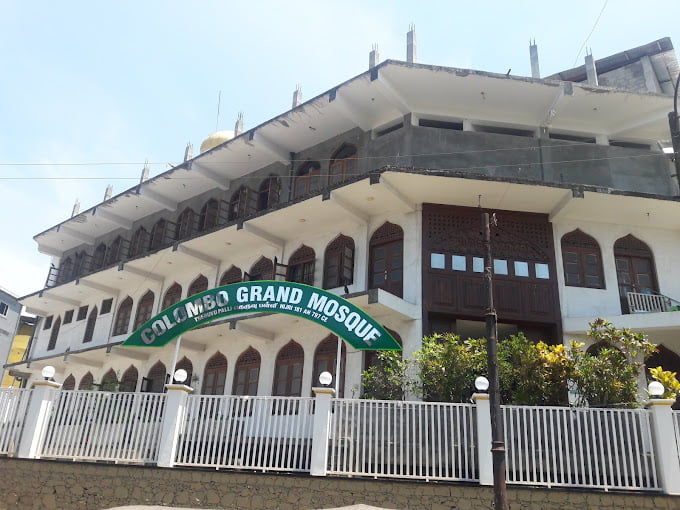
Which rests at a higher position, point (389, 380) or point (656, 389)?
point (389, 380)

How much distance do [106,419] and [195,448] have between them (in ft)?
5.76

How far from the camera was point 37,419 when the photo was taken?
10.2 meters

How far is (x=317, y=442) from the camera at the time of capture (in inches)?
354

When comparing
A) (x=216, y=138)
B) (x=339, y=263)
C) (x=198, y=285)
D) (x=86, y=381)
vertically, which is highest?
(x=216, y=138)

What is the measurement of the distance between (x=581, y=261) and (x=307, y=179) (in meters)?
7.65

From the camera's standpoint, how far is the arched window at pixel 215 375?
16.7 m

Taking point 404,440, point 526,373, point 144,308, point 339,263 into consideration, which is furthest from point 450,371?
point 144,308

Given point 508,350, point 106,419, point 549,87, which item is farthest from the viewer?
point 549,87

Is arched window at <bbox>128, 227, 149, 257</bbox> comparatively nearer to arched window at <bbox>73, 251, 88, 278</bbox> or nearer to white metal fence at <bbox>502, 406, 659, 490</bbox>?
arched window at <bbox>73, 251, 88, 278</bbox>

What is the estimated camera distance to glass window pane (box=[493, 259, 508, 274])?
45.4 feet

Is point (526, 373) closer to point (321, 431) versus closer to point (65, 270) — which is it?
point (321, 431)

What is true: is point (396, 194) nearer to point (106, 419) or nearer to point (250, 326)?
point (250, 326)

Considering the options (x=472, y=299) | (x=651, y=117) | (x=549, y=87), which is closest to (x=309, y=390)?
(x=472, y=299)

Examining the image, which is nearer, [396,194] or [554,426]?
[554,426]
